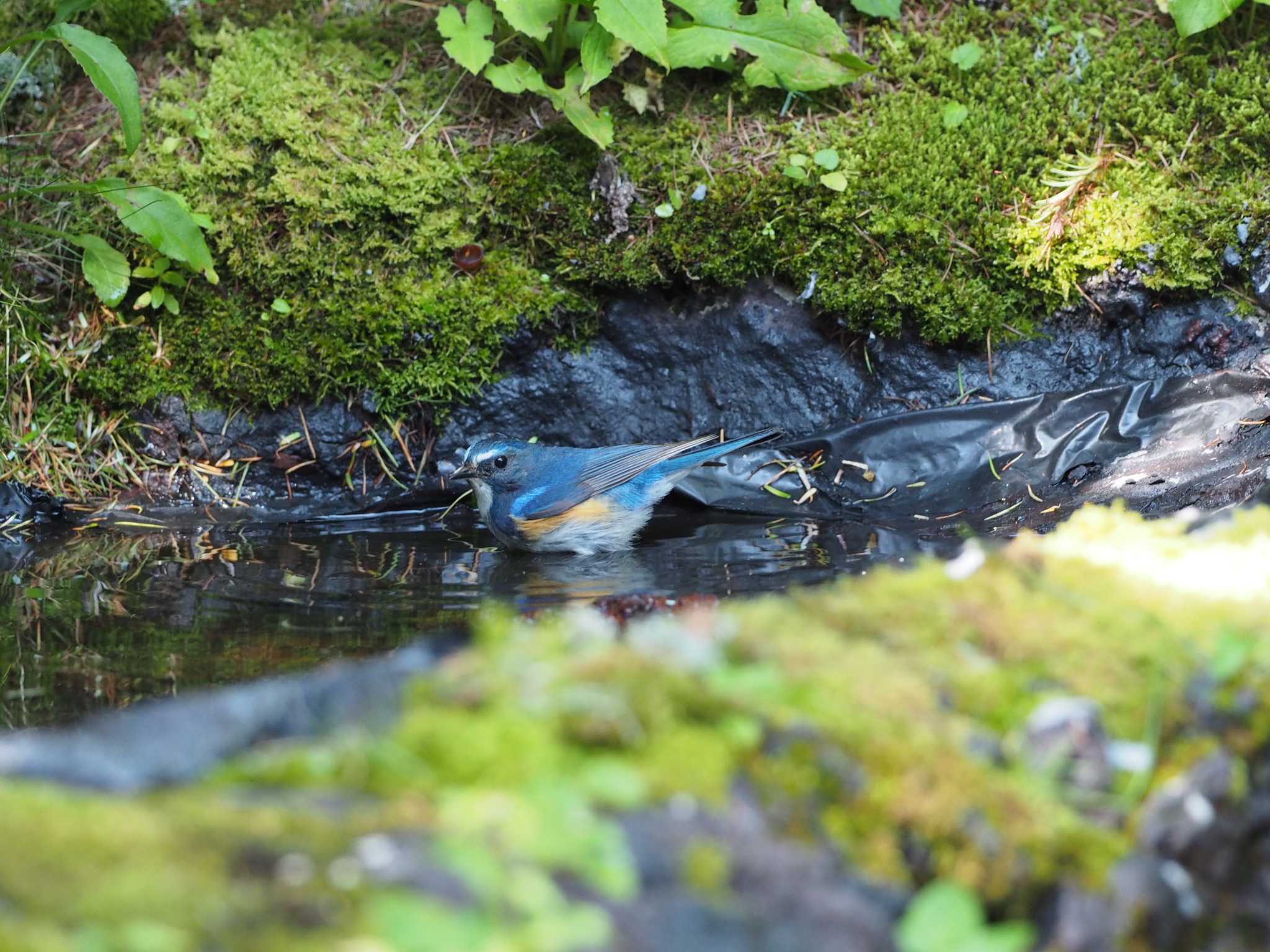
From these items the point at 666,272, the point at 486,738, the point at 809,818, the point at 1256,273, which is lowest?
the point at 809,818

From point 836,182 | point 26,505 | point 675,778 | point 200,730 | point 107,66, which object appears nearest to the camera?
point 675,778

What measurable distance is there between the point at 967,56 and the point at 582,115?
261cm

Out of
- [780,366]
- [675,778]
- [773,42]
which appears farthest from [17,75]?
[675,778]

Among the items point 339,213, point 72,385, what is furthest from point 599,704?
point 72,385

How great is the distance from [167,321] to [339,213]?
1352mm

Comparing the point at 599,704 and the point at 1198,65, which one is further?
the point at 1198,65

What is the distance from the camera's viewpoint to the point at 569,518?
21.8 feet

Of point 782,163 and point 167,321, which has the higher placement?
point 782,163

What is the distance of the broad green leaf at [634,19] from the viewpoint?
6273 mm

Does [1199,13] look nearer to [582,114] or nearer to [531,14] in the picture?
[582,114]

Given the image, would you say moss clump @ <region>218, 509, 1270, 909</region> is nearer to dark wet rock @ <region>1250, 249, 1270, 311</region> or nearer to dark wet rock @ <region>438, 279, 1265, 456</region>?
dark wet rock @ <region>438, 279, 1265, 456</region>

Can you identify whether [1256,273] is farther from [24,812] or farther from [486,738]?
[24,812]

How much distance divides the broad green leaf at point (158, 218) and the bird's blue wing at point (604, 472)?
2.61 metres

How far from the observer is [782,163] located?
6930mm
